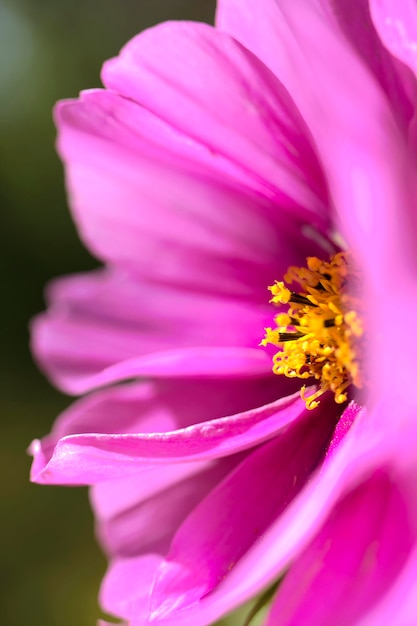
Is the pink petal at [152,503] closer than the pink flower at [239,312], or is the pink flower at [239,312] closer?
the pink flower at [239,312]

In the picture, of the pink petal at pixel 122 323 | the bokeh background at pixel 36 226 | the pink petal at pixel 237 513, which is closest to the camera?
the pink petal at pixel 237 513

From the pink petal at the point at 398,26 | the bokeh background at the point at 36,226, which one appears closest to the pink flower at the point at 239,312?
the pink petal at the point at 398,26

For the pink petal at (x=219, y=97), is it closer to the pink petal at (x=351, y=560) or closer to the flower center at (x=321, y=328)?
the flower center at (x=321, y=328)

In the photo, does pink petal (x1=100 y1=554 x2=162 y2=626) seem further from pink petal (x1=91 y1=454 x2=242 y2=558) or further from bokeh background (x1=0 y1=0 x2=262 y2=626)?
bokeh background (x1=0 y1=0 x2=262 y2=626)

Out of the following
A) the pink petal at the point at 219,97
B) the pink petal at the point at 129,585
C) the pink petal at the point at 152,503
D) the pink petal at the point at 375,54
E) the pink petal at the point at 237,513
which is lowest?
the pink petal at the point at 129,585

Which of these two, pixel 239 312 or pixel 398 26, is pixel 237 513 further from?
pixel 398 26

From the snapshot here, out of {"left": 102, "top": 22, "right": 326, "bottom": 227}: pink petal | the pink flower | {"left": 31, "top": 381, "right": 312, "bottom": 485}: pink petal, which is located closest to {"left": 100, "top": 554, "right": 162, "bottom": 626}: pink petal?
the pink flower

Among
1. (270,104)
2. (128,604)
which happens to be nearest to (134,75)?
(270,104)

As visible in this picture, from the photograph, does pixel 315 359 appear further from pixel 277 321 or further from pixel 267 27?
pixel 267 27
